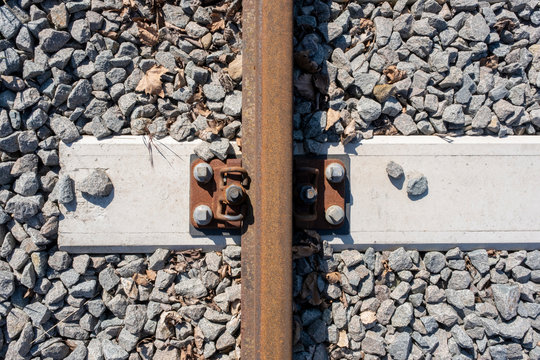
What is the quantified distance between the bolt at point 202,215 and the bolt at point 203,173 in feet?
0.66

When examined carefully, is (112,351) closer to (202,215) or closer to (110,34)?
(202,215)

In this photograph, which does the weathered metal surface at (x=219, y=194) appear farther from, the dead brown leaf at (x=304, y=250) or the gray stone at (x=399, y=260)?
the gray stone at (x=399, y=260)

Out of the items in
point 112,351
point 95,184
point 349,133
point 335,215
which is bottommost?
point 112,351

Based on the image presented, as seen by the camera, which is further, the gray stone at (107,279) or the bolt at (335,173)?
the gray stone at (107,279)

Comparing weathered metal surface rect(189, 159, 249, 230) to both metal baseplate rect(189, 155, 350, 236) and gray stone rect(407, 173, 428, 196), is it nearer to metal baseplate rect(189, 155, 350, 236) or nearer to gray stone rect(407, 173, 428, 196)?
metal baseplate rect(189, 155, 350, 236)

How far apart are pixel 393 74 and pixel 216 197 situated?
1708 mm

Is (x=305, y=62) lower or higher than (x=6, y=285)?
higher

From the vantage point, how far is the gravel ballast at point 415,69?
2.88 metres

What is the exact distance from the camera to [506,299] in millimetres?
2928

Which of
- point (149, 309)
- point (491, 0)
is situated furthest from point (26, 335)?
point (491, 0)

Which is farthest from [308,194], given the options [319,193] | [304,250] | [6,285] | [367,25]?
[6,285]

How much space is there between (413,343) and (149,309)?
2.11 meters

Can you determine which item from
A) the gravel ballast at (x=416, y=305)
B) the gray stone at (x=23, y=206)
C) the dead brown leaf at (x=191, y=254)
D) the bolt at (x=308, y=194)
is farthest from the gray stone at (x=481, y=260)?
the gray stone at (x=23, y=206)

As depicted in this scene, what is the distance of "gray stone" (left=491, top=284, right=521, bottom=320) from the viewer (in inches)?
115
